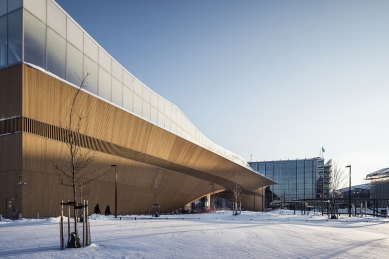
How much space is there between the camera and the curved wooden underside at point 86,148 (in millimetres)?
21547

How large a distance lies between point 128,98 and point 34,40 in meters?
12.4

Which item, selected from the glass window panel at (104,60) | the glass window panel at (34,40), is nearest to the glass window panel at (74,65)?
the glass window panel at (34,40)

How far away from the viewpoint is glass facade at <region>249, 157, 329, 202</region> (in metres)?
95.6

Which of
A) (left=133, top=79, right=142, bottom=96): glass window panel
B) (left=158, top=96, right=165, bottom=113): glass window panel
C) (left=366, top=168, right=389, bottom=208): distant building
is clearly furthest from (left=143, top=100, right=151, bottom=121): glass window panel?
(left=366, top=168, right=389, bottom=208): distant building

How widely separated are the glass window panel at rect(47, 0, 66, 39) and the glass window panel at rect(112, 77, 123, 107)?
7287 millimetres

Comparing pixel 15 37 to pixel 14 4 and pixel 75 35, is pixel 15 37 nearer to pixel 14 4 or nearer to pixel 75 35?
pixel 14 4

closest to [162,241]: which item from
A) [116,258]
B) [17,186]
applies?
[116,258]

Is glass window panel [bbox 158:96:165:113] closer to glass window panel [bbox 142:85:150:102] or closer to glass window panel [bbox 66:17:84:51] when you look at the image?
glass window panel [bbox 142:85:150:102]

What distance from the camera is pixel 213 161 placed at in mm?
51000

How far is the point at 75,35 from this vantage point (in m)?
26.6

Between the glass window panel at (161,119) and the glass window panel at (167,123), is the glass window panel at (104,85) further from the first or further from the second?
the glass window panel at (167,123)

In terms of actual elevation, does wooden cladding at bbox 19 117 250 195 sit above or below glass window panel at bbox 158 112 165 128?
below

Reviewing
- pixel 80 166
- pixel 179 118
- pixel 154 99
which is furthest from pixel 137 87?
pixel 80 166

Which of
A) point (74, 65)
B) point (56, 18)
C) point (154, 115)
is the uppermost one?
point (56, 18)
